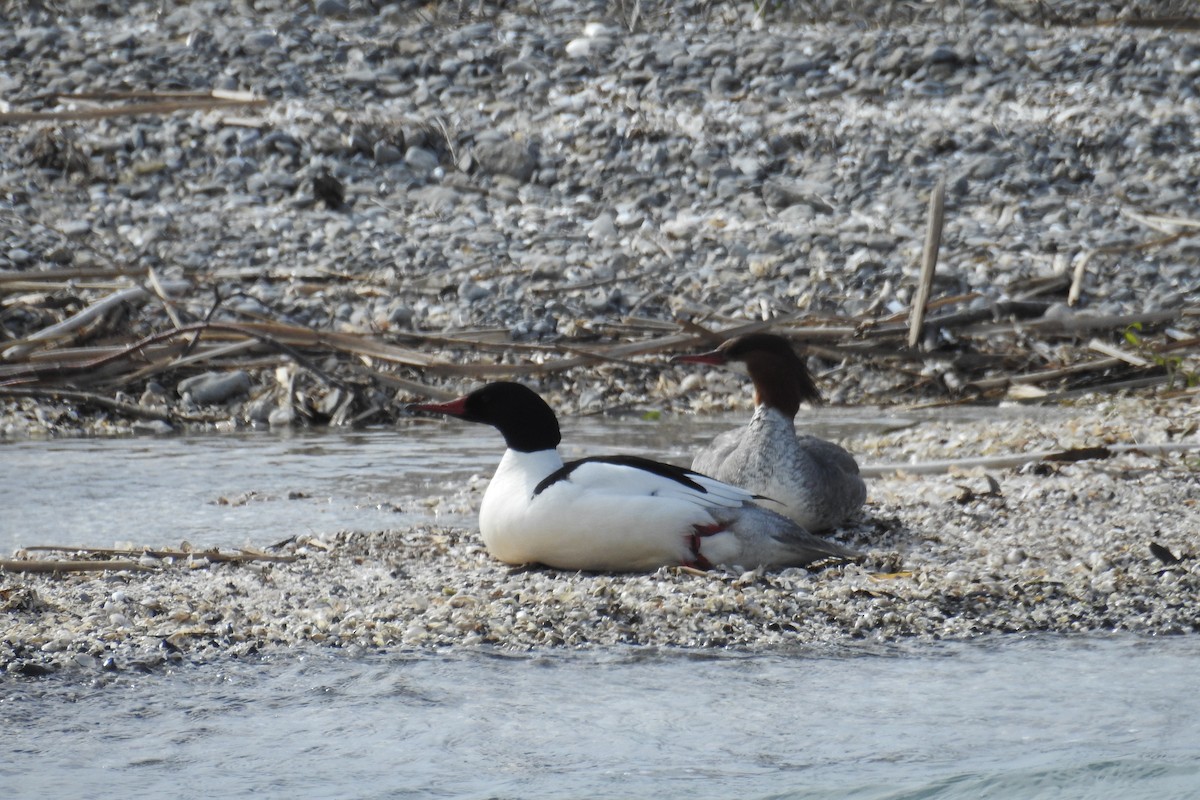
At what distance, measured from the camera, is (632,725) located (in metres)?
3.19

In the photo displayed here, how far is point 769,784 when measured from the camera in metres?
2.91

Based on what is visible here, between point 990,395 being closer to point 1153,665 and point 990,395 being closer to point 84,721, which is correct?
point 1153,665

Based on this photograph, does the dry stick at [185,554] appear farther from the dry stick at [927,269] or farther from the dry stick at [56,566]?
the dry stick at [927,269]

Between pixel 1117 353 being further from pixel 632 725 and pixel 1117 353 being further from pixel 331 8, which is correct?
pixel 331 8

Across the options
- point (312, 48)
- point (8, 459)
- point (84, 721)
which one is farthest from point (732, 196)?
point (84, 721)

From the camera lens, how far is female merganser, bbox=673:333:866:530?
4949 mm

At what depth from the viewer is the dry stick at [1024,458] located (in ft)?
18.9

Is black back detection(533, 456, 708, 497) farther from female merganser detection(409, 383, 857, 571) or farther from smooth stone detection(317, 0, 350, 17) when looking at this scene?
smooth stone detection(317, 0, 350, 17)

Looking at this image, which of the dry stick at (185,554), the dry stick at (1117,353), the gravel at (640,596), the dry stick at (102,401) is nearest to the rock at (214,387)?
the dry stick at (102,401)

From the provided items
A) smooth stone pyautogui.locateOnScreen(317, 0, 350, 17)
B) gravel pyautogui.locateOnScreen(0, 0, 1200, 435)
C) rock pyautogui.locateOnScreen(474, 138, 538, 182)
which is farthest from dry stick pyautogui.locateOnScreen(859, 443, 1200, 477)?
smooth stone pyautogui.locateOnScreen(317, 0, 350, 17)

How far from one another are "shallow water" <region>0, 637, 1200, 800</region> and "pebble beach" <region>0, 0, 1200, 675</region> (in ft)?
0.64

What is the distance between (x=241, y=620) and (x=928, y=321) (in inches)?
233

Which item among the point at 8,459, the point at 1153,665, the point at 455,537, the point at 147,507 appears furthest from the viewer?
the point at 8,459

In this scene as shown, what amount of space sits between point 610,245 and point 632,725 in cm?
763
